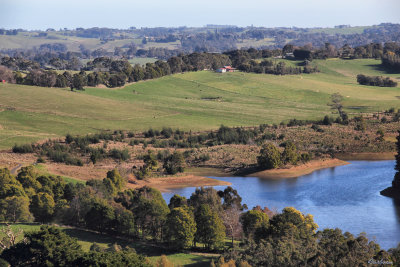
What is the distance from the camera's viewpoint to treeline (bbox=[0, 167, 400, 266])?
36.6m

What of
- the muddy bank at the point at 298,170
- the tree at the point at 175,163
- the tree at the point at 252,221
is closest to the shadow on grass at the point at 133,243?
the tree at the point at 252,221

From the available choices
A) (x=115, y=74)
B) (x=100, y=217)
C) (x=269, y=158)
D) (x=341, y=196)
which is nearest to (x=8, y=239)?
(x=100, y=217)

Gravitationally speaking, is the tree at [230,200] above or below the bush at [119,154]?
above

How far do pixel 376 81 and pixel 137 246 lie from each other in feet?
366

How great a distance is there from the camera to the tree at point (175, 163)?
76.8 m

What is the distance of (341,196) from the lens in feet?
212

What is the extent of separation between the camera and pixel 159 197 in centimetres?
5538

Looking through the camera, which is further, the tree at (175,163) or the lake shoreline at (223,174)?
the tree at (175,163)

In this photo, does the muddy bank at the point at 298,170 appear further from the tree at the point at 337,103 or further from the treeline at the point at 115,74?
the treeline at the point at 115,74

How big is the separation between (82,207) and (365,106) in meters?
81.6

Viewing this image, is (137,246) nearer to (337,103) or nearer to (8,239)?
(8,239)

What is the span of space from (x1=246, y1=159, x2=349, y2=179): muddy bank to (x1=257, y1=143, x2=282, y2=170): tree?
0.78m

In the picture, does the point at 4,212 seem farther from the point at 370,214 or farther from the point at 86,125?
the point at 86,125

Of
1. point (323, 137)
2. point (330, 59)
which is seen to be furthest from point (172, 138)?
point (330, 59)
